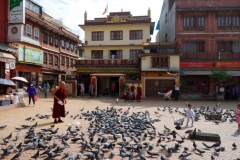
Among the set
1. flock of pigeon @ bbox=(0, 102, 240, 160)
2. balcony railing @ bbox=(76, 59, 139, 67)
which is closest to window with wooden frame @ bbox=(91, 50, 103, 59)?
balcony railing @ bbox=(76, 59, 139, 67)

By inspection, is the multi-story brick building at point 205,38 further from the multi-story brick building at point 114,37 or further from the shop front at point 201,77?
the multi-story brick building at point 114,37

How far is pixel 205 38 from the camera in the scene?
A: 24.9m

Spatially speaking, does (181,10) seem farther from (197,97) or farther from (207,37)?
(197,97)

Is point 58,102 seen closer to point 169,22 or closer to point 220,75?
point 220,75

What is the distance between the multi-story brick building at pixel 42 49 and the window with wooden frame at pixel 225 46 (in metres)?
22.5

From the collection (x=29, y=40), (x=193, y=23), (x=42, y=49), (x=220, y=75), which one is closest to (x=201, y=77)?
(x=220, y=75)

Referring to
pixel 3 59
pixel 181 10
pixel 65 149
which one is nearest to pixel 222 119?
pixel 65 149

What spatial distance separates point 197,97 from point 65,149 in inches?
820

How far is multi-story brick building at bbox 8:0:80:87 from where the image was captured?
23531mm

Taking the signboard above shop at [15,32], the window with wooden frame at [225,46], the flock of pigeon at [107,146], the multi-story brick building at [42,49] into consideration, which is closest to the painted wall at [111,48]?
the multi-story brick building at [42,49]

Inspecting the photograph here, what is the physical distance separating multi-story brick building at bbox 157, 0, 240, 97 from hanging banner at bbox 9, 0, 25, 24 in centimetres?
1697

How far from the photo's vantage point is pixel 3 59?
1574 centimetres

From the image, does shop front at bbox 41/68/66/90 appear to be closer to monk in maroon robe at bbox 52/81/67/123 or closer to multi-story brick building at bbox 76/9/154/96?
multi-story brick building at bbox 76/9/154/96

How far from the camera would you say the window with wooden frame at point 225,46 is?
2458 centimetres
